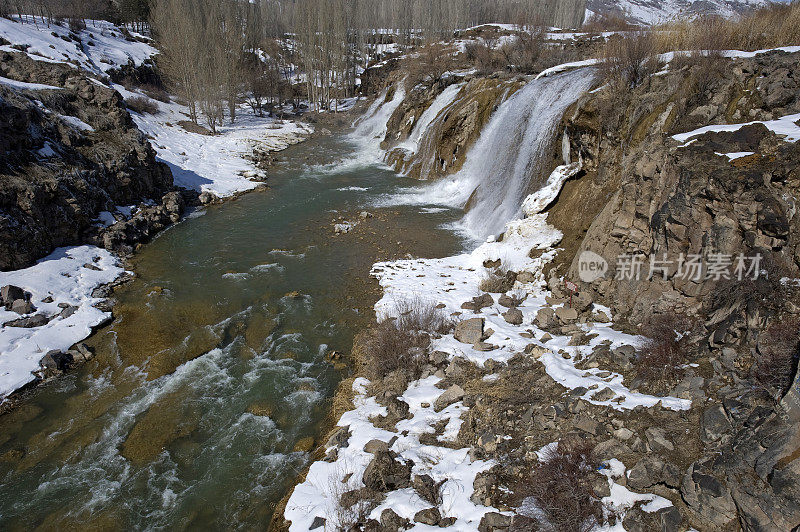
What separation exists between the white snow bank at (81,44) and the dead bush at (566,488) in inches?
1300

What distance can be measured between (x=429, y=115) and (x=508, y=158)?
10293 mm

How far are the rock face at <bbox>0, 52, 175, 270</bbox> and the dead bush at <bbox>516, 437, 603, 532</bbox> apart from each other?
563 inches

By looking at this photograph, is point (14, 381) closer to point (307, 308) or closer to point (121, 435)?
point (121, 435)

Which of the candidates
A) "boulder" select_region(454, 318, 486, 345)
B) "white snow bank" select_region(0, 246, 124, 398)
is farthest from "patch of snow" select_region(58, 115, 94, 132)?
"boulder" select_region(454, 318, 486, 345)

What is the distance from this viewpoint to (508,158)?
53.5 feet

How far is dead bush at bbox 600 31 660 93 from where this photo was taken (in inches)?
449

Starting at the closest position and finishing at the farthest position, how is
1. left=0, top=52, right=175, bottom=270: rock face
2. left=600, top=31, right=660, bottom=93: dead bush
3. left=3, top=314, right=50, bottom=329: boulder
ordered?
left=3, top=314, right=50, bottom=329: boulder
left=600, top=31, right=660, bottom=93: dead bush
left=0, top=52, right=175, bottom=270: rock face

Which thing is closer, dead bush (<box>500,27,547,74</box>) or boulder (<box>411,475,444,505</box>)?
boulder (<box>411,475,444,505</box>)

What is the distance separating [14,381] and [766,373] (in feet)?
41.9

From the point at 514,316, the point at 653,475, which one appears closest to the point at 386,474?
the point at 653,475

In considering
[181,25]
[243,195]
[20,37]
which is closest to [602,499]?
[243,195]

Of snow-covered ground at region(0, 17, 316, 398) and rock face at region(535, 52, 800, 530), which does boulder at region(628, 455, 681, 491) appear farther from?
snow-covered ground at region(0, 17, 316, 398)

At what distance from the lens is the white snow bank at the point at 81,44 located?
2927 centimetres

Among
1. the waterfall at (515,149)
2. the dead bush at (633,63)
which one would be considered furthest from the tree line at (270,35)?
the dead bush at (633,63)
